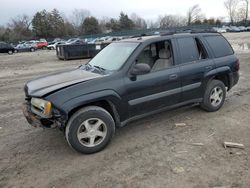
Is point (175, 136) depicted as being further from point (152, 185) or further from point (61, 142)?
point (61, 142)

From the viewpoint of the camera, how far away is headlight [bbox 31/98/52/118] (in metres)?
3.54

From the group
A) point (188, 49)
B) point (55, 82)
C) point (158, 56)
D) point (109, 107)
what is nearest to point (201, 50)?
point (188, 49)

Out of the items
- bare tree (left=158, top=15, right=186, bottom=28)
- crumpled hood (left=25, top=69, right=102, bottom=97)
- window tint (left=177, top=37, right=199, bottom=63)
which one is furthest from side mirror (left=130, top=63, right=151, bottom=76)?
bare tree (left=158, top=15, right=186, bottom=28)

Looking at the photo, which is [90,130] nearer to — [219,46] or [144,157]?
[144,157]

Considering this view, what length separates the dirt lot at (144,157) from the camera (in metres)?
3.18

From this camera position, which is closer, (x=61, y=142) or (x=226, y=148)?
(x=226, y=148)

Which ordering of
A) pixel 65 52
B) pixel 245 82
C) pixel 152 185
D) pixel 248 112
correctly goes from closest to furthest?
pixel 152 185
pixel 248 112
pixel 245 82
pixel 65 52

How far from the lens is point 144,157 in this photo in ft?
12.1

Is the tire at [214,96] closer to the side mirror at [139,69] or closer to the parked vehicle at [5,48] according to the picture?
the side mirror at [139,69]

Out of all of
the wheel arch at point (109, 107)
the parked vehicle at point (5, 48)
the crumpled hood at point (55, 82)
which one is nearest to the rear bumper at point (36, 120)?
the crumpled hood at point (55, 82)

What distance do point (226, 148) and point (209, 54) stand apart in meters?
2.13

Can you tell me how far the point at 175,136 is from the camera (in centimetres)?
434

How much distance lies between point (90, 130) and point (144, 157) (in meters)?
0.91

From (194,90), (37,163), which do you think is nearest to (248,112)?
(194,90)
